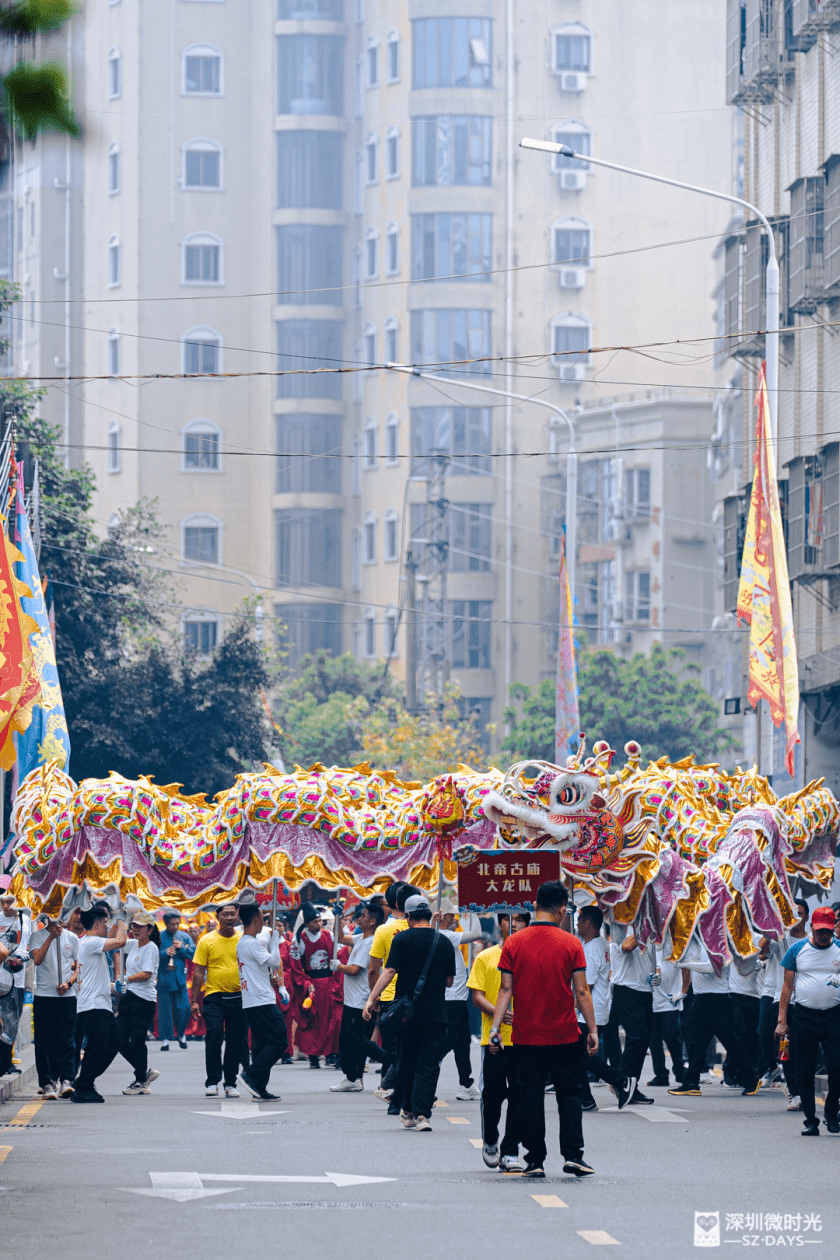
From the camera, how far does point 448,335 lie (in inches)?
2995

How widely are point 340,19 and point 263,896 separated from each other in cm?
6198

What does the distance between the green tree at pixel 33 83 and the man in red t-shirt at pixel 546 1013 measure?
794cm

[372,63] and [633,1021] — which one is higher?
[372,63]

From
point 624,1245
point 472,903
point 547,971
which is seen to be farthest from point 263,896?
point 624,1245

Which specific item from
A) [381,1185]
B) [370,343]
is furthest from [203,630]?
[381,1185]

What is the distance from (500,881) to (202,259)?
65.1 m

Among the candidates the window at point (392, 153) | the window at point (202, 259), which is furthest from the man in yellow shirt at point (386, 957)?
the window at point (202, 259)

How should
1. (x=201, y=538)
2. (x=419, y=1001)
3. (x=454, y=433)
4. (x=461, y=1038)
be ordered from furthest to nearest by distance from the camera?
(x=201, y=538)
(x=454, y=433)
(x=461, y=1038)
(x=419, y=1001)

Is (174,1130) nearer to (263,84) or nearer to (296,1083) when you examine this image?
(296,1083)

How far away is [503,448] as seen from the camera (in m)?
74.8

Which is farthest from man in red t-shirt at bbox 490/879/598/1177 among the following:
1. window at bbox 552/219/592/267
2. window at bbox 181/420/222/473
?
window at bbox 552/219/592/267

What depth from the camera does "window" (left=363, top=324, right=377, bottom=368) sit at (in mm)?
77438

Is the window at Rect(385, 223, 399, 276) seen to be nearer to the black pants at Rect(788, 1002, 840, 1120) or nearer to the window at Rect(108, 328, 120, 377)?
the window at Rect(108, 328, 120, 377)

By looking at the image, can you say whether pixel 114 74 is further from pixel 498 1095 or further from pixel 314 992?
pixel 498 1095
